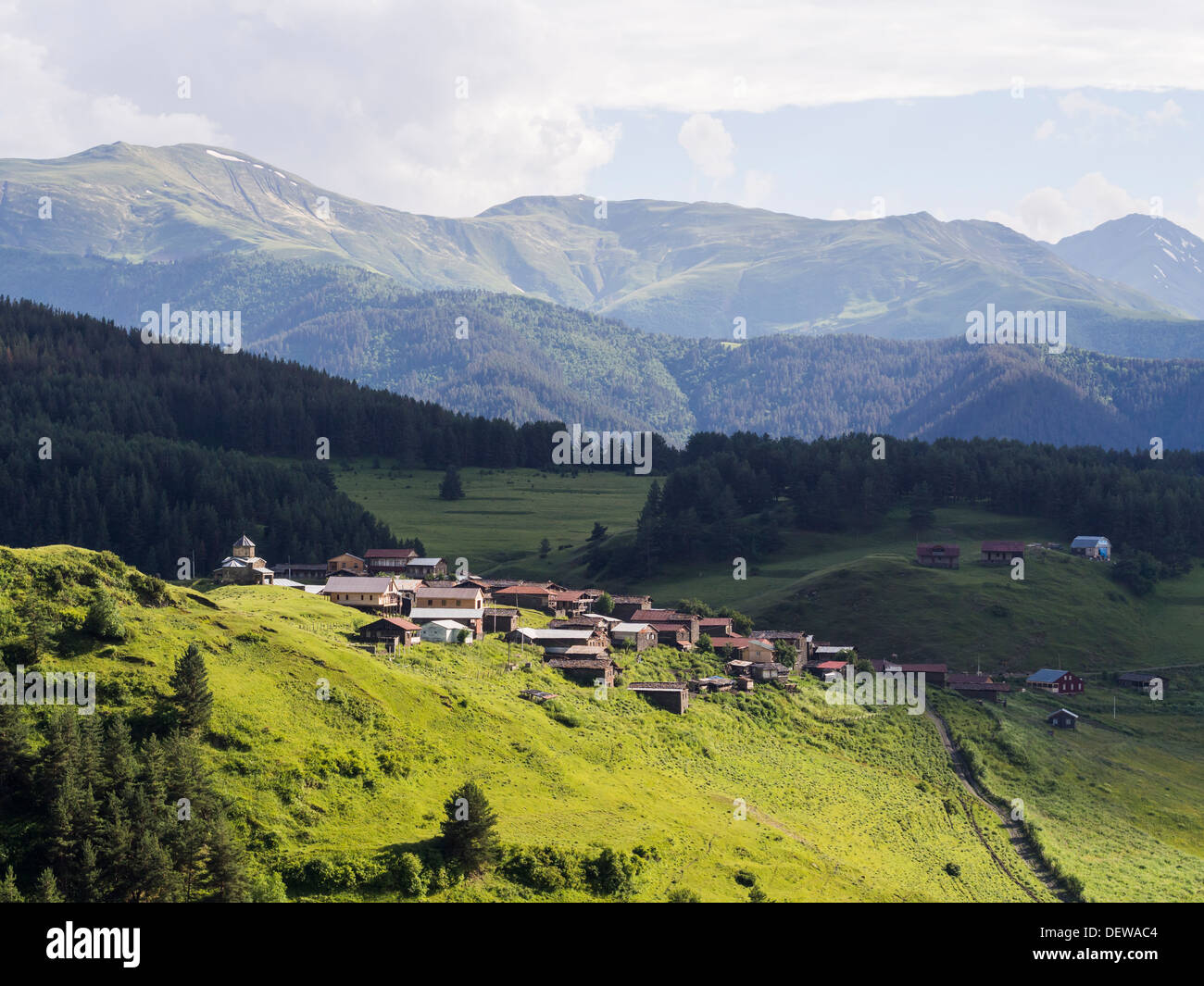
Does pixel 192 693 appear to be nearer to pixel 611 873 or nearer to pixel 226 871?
pixel 226 871

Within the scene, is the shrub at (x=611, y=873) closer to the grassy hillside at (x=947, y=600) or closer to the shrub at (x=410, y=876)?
the shrub at (x=410, y=876)

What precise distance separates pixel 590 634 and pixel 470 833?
152 feet

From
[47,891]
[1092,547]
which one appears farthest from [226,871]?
[1092,547]

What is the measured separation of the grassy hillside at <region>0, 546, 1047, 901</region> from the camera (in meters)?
64.8

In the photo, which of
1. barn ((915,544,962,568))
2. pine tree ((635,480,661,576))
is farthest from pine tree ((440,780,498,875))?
pine tree ((635,480,661,576))

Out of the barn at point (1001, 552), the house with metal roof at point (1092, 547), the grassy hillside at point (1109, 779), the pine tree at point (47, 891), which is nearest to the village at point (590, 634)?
the grassy hillside at point (1109, 779)

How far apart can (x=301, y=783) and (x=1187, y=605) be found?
421 ft

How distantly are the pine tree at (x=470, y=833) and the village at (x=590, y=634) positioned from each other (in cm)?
2588

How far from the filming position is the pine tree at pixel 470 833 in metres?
61.1

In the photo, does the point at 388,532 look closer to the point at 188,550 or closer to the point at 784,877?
the point at 188,550

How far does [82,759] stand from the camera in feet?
190

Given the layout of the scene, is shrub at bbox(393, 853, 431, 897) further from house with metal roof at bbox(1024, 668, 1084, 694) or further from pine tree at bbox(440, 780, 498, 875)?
house with metal roof at bbox(1024, 668, 1084, 694)

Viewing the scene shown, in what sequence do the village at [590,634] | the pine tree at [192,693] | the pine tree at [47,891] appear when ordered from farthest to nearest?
the village at [590,634], the pine tree at [192,693], the pine tree at [47,891]
